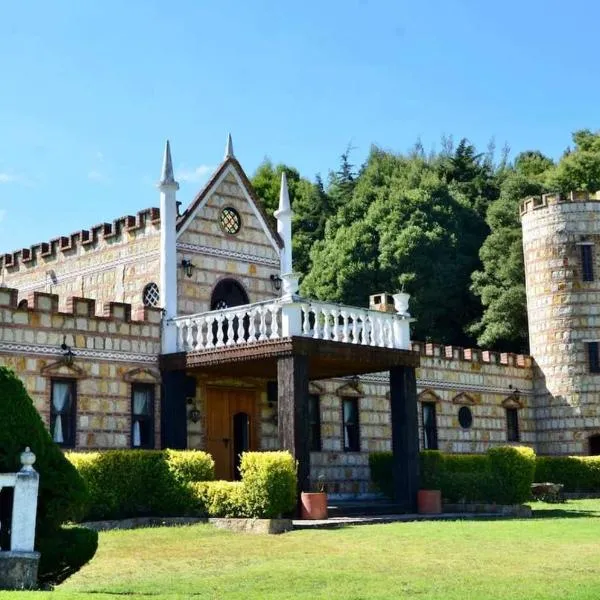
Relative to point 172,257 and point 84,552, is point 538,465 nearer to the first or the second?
point 172,257

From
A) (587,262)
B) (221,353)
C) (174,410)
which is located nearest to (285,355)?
(221,353)

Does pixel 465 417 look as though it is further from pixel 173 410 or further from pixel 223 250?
pixel 173 410

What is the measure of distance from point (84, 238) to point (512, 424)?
17.2 meters

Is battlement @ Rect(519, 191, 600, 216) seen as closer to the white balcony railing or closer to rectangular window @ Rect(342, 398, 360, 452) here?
rectangular window @ Rect(342, 398, 360, 452)

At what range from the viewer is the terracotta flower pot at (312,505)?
22.4m

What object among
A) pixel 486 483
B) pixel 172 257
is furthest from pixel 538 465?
pixel 172 257

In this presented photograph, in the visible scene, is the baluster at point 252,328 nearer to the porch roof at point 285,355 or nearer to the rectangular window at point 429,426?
the porch roof at point 285,355

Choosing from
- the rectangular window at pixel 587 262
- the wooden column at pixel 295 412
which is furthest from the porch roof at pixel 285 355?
the rectangular window at pixel 587 262

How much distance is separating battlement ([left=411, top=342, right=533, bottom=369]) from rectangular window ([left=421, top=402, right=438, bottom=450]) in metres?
1.69

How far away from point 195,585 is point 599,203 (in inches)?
1156

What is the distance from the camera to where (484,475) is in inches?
1053

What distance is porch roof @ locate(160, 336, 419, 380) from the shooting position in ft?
76.9

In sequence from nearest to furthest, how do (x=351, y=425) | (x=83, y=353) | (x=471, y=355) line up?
1. (x=83, y=353)
2. (x=351, y=425)
3. (x=471, y=355)

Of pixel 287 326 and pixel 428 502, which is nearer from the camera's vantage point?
pixel 287 326
